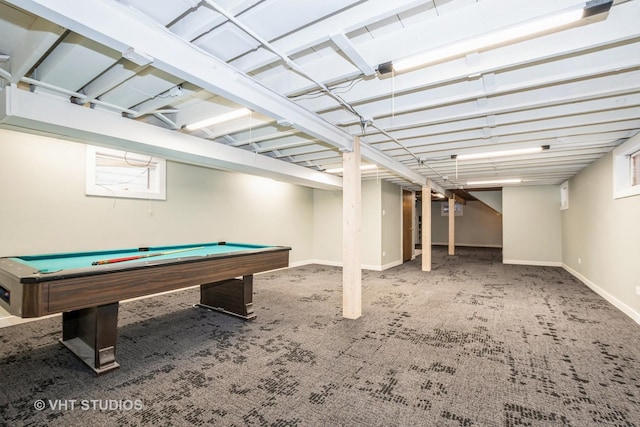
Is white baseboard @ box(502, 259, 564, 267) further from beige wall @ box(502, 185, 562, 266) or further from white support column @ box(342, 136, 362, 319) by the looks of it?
white support column @ box(342, 136, 362, 319)

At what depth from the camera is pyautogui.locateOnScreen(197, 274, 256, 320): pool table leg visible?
3.94m

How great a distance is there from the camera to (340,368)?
2.66 meters

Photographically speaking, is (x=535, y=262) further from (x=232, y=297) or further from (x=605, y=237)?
(x=232, y=297)

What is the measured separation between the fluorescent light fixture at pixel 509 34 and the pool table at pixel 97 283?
2473 millimetres

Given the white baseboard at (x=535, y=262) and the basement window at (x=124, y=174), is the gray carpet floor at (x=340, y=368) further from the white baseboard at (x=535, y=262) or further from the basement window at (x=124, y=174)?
the white baseboard at (x=535, y=262)

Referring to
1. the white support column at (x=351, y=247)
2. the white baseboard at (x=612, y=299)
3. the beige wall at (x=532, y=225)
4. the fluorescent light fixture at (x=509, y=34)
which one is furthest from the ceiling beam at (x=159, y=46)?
the beige wall at (x=532, y=225)

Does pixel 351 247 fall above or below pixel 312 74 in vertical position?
below

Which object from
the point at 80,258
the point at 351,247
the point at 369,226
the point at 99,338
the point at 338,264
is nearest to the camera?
the point at 99,338

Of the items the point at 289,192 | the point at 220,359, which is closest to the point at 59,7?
the point at 220,359

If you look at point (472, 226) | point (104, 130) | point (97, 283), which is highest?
point (104, 130)

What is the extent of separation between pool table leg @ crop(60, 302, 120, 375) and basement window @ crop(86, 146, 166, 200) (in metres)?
2.26

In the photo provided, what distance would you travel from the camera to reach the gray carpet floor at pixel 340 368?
6.70ft

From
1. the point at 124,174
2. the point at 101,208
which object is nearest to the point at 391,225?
the point at 124,174

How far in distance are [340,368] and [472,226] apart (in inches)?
533
